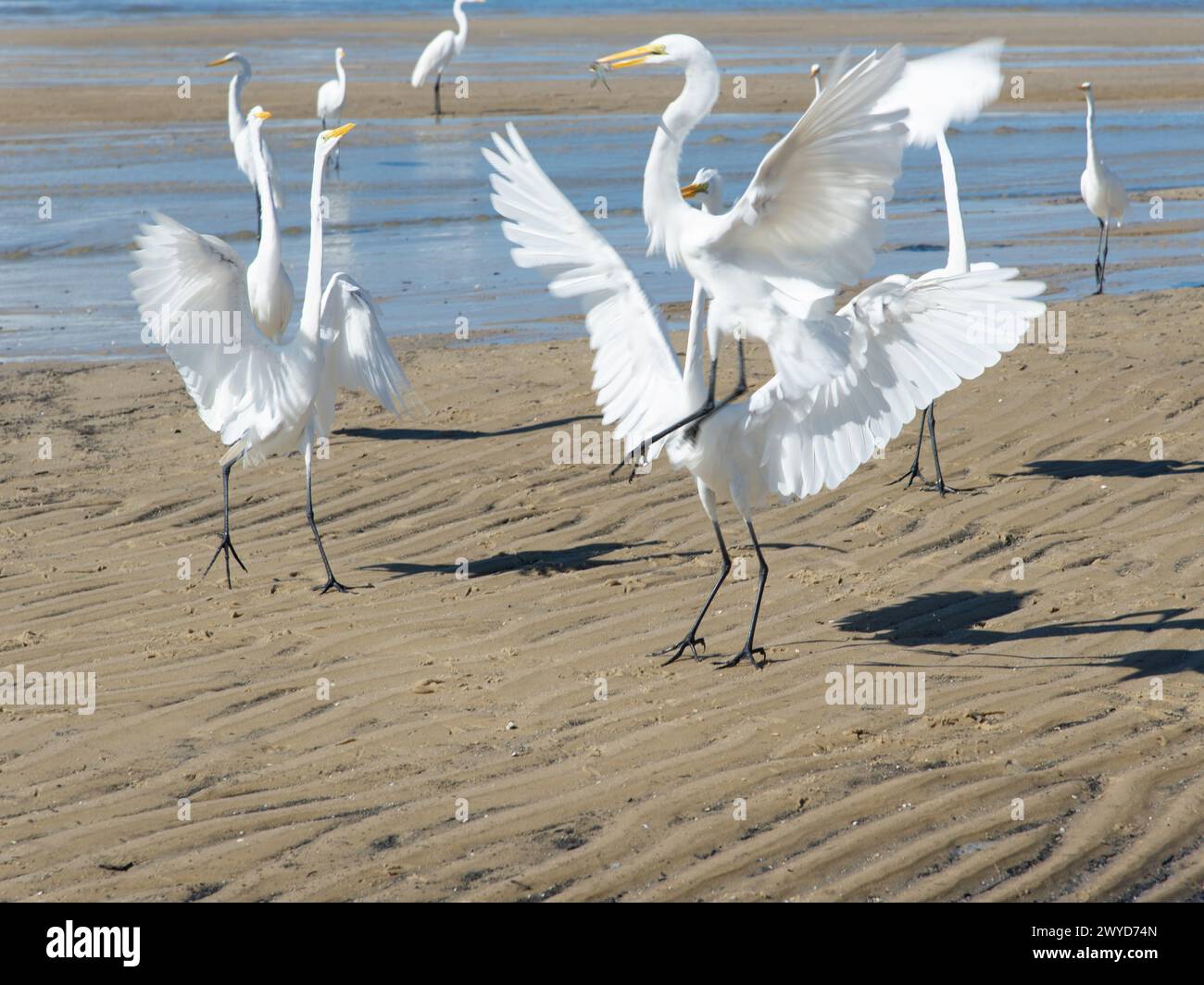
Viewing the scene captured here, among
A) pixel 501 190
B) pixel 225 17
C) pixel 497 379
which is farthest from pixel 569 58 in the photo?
pixel 501 190

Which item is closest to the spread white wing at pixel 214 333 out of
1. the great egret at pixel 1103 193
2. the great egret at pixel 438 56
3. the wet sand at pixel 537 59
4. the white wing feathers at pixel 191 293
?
the white wing feathers at pixel 191 293

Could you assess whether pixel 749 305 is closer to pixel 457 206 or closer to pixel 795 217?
pixel 795 217

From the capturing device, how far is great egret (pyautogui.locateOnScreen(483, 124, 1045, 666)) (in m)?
5.64

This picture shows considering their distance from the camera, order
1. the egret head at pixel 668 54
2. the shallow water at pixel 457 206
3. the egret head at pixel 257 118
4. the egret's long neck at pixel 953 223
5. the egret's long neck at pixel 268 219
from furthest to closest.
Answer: the shallow water at pixel 457 206
the egret head at pixel 257 118
the egret's long neck at pixel 268 219
the egret's long neck at pixel 953 223
the egret head at pixel 668 54

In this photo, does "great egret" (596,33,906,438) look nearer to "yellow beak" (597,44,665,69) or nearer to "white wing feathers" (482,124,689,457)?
"yellow beak" (597,44,665,69)

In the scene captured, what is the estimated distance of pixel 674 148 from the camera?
574 cm

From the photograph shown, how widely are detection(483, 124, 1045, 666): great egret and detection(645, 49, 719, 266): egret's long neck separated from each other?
638 millimetres

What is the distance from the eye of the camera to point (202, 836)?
4.48 m

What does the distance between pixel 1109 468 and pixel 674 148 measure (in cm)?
371

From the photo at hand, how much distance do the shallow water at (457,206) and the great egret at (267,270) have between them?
2.85 m

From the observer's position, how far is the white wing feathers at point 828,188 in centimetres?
489

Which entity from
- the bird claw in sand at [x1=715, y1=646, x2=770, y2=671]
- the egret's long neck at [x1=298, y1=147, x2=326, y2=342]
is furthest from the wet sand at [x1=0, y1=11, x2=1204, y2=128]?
the bird claw in sand at [x1=715, y1=646, x2=770, y2=671]

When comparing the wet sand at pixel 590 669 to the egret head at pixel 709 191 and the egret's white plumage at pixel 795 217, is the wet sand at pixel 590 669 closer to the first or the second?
the egret's white plumage at pixel 795 217

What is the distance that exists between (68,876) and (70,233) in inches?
555
